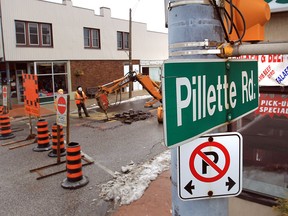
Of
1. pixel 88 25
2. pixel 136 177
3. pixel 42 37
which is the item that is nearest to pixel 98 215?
pixel 136 177

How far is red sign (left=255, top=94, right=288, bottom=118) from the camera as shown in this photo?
450 cm

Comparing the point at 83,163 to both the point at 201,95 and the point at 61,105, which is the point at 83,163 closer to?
the point at 61,105

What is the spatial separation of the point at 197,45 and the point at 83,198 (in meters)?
5.47

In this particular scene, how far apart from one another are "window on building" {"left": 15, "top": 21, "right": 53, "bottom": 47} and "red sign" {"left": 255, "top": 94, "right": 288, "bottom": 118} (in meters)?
18.3

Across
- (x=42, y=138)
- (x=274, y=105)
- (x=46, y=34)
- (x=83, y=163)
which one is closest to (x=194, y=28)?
(x=274, y=105)

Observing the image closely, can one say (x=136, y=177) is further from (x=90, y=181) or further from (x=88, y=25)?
(x=88, y=25)

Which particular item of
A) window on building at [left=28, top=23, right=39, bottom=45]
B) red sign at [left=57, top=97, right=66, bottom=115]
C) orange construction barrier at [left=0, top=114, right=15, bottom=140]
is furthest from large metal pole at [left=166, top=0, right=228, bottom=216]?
window on building at [left=28, top=23, right=39, bottom=45]

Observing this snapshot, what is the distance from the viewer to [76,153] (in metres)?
6.95

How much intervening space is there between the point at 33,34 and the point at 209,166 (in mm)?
20577

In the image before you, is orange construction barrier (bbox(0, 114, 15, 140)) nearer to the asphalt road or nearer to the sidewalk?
the asphalt road

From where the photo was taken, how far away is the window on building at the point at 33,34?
19172 mm

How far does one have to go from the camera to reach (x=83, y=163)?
8.61 meters

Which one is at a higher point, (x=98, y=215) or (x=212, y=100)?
(x=212, y=100)

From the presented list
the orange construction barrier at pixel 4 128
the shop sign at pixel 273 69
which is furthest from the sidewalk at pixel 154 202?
the orange construction barrier at pixel 4 128
